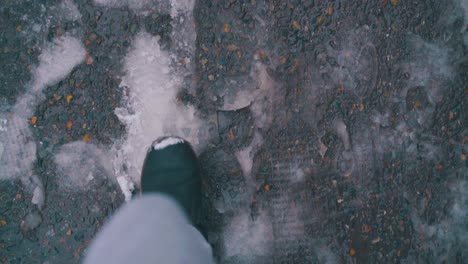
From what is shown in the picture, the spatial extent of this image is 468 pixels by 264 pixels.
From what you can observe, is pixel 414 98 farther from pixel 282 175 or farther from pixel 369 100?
pixel 282 175

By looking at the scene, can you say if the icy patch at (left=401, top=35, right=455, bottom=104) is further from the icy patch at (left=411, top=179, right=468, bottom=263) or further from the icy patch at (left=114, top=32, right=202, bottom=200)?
the icy patch at (left=114, top=32, right=202, bottom=200)

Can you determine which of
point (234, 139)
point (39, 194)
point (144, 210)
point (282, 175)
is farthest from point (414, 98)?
point (39, 194)

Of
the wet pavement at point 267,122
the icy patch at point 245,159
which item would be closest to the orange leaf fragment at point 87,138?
the wet pavement at point 267,122

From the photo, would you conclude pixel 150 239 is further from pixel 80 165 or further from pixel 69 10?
pixel 69 10

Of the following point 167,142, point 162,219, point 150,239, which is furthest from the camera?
point 167,142

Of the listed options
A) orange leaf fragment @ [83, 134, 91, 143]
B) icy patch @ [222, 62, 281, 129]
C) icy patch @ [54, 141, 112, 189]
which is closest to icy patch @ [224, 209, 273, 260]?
icy patch @ [222, 62, 281, 129]

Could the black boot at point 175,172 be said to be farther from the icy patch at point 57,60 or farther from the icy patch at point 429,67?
the icy patch at point 429,67

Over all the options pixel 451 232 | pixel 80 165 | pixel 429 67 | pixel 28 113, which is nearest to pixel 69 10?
pixel 28 113
